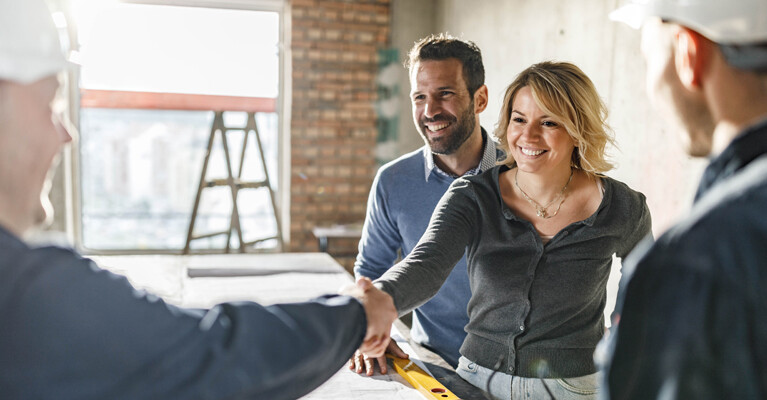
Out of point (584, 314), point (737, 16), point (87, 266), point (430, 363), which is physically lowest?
point (430, 363)

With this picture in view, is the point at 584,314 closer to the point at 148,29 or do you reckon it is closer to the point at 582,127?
the point at 582,127

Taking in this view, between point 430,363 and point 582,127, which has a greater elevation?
point 582,127

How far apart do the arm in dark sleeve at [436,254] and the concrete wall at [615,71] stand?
58 cm

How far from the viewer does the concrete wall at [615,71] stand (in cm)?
274

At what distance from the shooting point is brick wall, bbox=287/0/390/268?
5539mm

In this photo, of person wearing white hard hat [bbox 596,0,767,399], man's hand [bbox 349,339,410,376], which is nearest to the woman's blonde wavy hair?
man's hand [bbox 349,339,410,376]

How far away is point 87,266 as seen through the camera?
779 millimetres

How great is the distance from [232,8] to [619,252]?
15.9 feet

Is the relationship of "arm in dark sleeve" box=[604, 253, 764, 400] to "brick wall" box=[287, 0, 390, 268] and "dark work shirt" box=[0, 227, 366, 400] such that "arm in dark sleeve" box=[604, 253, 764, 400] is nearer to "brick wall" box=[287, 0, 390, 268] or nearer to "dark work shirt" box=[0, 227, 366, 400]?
"dark work shirt" box=[0, 227, 366, 400]

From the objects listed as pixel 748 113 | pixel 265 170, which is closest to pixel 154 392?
pixel 748 113

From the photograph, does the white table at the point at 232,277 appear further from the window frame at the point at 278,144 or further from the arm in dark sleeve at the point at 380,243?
the window frame at the point at 278,144

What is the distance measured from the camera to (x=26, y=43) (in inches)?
29.7

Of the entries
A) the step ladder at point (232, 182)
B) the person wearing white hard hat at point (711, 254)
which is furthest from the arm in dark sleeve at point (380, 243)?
the step ladder at point (232, 182)

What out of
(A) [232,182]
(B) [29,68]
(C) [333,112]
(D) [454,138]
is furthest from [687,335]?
(C) [333,112]
